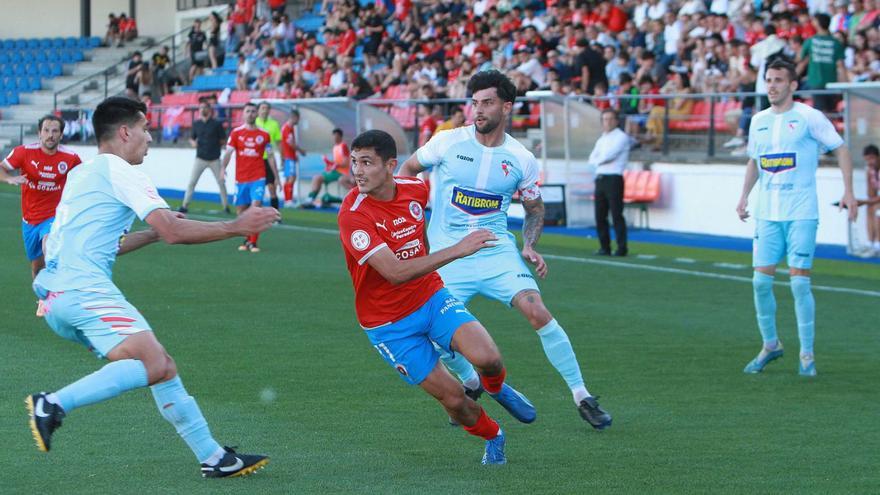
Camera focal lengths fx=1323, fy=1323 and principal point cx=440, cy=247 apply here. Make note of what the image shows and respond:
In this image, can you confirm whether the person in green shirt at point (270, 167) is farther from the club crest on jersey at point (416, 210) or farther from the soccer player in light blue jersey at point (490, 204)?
the club crest on jersey at point (416, 210)

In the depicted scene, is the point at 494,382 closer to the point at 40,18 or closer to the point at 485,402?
the point at 485,402

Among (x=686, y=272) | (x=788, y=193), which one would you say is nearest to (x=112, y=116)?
(x=788, y=193)

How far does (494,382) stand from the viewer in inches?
268

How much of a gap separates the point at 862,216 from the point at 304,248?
7.58 meters

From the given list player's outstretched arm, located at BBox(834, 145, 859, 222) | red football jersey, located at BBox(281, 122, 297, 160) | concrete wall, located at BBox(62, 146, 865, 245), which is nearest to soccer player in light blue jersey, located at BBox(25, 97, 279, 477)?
player's outstretched arm, located at BBox(834, 145, 859, 222)

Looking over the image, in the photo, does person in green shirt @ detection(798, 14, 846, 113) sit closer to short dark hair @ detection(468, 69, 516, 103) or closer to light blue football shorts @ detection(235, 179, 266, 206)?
light blue football shorts @ detection(235, 179, 266, 206)

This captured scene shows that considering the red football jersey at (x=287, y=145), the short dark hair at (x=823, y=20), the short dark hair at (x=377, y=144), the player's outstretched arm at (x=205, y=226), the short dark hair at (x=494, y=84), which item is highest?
the short dark hair at (x=823, y=20)

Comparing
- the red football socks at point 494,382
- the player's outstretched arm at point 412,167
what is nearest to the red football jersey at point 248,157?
the player's outstretched arm at point 412,167

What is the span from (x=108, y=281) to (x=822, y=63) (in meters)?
14.5

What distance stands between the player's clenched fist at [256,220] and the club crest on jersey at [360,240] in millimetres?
697

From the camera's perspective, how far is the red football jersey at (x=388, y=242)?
6328mm

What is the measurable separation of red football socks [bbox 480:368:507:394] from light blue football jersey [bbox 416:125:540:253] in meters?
1.28

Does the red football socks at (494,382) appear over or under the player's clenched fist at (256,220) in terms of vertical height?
under

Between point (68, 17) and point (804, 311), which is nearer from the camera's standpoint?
point (804, 311)
